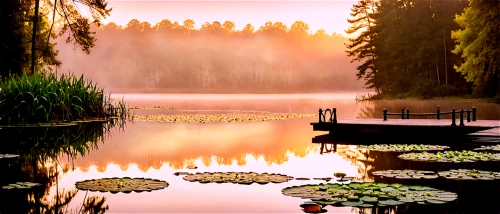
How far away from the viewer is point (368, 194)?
10.6m

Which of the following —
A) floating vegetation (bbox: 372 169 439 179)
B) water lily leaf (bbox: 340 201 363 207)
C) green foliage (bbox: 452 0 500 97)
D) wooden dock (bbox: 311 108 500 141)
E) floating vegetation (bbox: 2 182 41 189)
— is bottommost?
floating vegetation (bbox: 2 182 41 189)

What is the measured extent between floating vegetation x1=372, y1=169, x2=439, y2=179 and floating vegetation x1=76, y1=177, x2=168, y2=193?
16.1 feet

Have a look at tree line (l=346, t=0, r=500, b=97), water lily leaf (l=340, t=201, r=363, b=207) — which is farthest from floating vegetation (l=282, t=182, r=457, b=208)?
tree line (l=346, t=0, r=500, b=97)

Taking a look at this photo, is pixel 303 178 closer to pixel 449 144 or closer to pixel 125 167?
pixel 125 167

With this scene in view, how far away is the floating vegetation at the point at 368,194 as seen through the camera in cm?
1007

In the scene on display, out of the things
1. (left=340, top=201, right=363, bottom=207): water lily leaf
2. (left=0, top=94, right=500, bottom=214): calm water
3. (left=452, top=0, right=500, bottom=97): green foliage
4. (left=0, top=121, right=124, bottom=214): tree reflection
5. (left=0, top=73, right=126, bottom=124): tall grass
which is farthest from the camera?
(left=452, top=0, right=500, bottom=97): green foliage

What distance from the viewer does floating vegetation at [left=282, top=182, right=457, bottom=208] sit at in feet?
33.0

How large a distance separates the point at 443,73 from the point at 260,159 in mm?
58613

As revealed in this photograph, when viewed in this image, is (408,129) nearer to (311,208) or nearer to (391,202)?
(391,202)

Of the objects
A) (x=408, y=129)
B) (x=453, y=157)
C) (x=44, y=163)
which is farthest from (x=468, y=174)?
(x=408, y=129)

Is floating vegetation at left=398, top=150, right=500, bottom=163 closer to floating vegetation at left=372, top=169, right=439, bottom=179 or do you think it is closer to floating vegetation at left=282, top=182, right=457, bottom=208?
floating vegetation at left=372, top=169, right=439, bottom=179

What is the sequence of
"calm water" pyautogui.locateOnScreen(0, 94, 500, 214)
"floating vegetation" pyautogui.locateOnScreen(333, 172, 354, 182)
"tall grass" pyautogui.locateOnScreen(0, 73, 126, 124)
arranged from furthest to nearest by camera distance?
1. "tall grass" pyautogui.locateOnScreen(0, 73, 126, 124)
2. "floating vegetation" pyautogui.locateOnScreen(333, 172, 354, 182)
3. "calm water" pyautogui.locateOnScreen(0, 94, 500, 214)

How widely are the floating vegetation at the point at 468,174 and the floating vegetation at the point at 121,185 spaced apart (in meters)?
6.09

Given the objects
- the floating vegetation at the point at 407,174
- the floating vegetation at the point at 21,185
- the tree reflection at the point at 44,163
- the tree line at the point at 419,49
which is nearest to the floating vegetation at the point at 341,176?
the floating vegetation at the point at 407,174
